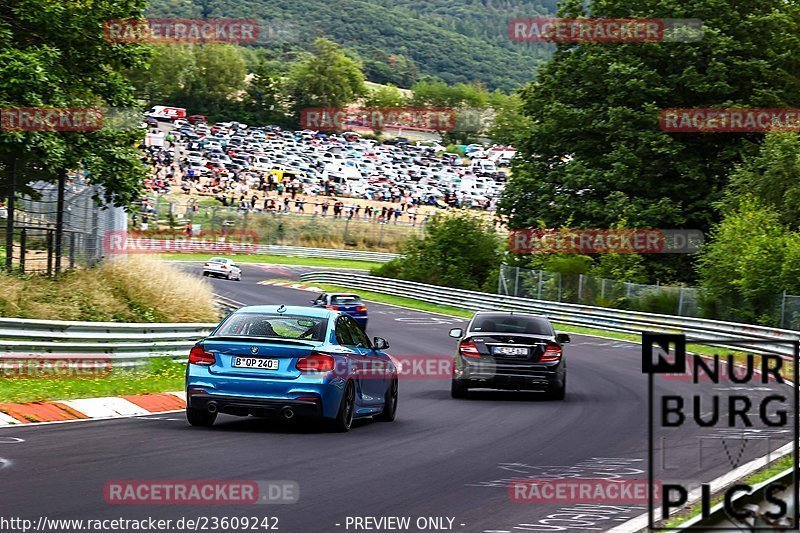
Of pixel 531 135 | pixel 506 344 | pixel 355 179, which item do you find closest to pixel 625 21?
pixel 531 135

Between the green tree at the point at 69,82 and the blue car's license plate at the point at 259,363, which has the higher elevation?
the green tree at the point at 69,82

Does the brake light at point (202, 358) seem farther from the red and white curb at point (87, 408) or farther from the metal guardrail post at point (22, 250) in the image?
the metal guardrail post at point (22, 250)

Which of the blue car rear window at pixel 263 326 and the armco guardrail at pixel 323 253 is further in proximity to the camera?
the armco guardrail at pixel 323 253

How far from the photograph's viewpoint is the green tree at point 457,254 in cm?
5509

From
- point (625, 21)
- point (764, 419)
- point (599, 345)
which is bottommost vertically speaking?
point (599, 345)

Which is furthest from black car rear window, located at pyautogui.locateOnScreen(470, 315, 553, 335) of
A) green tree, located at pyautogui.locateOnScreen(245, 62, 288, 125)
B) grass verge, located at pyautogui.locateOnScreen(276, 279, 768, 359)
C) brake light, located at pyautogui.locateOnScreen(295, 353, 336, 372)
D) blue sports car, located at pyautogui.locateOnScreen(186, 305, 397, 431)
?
green tree, located at pyautogui.locateOnScreen(245, 62, 288, 125)

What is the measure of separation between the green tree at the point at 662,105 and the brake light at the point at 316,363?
35134 millimetres

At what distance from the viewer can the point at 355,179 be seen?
390 feet

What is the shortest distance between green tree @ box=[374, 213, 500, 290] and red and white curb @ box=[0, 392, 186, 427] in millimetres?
37267

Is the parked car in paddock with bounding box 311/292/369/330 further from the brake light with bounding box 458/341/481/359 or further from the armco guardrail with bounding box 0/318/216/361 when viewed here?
the brake light with bounding box 458/341/481/359

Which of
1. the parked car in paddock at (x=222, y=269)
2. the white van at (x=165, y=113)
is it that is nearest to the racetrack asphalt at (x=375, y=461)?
the parked car in paddock at (x=222, y=269)

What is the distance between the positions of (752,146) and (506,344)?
32093 mm

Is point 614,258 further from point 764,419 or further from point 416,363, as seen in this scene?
point 764,419

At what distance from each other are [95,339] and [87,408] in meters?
4.75
